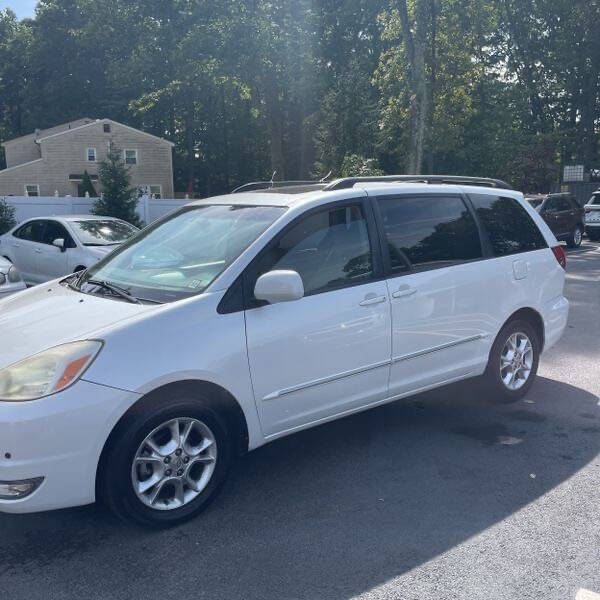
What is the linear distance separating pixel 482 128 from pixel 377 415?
93.1 feet

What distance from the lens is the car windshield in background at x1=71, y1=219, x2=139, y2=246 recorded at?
11398 mm

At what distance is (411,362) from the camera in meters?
4.51

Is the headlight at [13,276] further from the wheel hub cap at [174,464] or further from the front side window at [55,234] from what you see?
the wheel hub cap at [174,464]

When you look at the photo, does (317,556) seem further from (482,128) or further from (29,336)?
(482,128)

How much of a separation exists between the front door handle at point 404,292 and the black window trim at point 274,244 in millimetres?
126

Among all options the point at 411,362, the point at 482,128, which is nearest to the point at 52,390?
the point at 411,362

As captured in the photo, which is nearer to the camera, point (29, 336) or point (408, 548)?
point (408, 548)

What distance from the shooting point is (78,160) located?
3988cm

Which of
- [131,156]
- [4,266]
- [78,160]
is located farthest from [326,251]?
[131,156]

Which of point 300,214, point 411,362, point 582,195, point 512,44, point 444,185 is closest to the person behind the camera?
point 300,214

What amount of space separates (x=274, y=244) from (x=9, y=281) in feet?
19.3

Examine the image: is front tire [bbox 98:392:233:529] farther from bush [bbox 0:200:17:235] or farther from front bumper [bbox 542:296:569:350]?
bush [bbox 0:200:17:235]

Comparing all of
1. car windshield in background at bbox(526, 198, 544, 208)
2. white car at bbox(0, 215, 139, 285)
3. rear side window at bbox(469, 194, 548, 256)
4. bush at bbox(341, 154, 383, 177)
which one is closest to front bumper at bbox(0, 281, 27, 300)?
white car at bbox(0, 215, 139, 285)

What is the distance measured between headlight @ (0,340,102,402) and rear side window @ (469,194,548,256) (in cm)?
321
